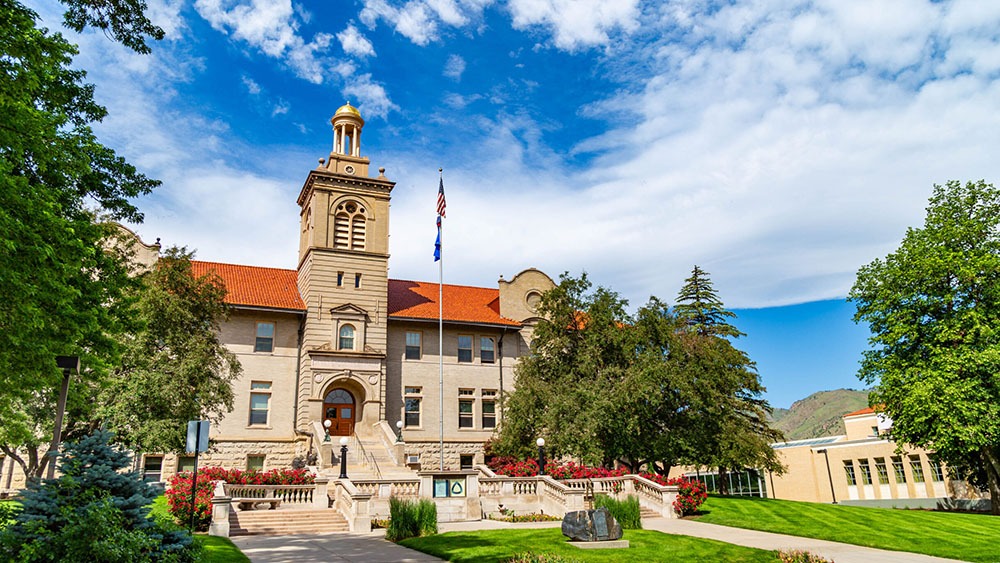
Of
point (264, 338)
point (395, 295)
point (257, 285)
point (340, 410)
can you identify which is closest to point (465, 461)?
point (340, 410)

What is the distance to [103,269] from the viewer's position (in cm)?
1673

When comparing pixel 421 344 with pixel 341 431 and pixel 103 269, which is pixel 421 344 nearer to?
pixel 341 431

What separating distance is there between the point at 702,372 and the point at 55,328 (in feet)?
82.1

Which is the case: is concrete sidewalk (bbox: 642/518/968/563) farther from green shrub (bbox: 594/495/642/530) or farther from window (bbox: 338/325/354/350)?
window (bbox: 338/325/354/350)

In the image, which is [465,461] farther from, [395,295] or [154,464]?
[154,464]

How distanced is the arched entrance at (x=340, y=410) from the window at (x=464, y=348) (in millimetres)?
7005

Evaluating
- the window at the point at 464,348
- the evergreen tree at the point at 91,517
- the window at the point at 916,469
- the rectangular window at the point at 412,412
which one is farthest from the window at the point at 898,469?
the evergreen tree at the point at 91,517

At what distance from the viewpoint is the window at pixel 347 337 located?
3594cm

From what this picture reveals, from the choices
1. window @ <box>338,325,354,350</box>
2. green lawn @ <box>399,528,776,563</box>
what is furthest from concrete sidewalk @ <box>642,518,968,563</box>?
window @ <box>338,325,354,350</box>

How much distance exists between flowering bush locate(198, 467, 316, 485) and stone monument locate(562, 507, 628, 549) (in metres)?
13.6

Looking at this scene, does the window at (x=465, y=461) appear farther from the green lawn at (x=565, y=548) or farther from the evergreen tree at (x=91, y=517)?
the evergreen tree at (x=91, y=517)

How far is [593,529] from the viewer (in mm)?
16062

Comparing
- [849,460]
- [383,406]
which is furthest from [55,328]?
[849,460]

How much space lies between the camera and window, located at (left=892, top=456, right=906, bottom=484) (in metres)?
48.1
